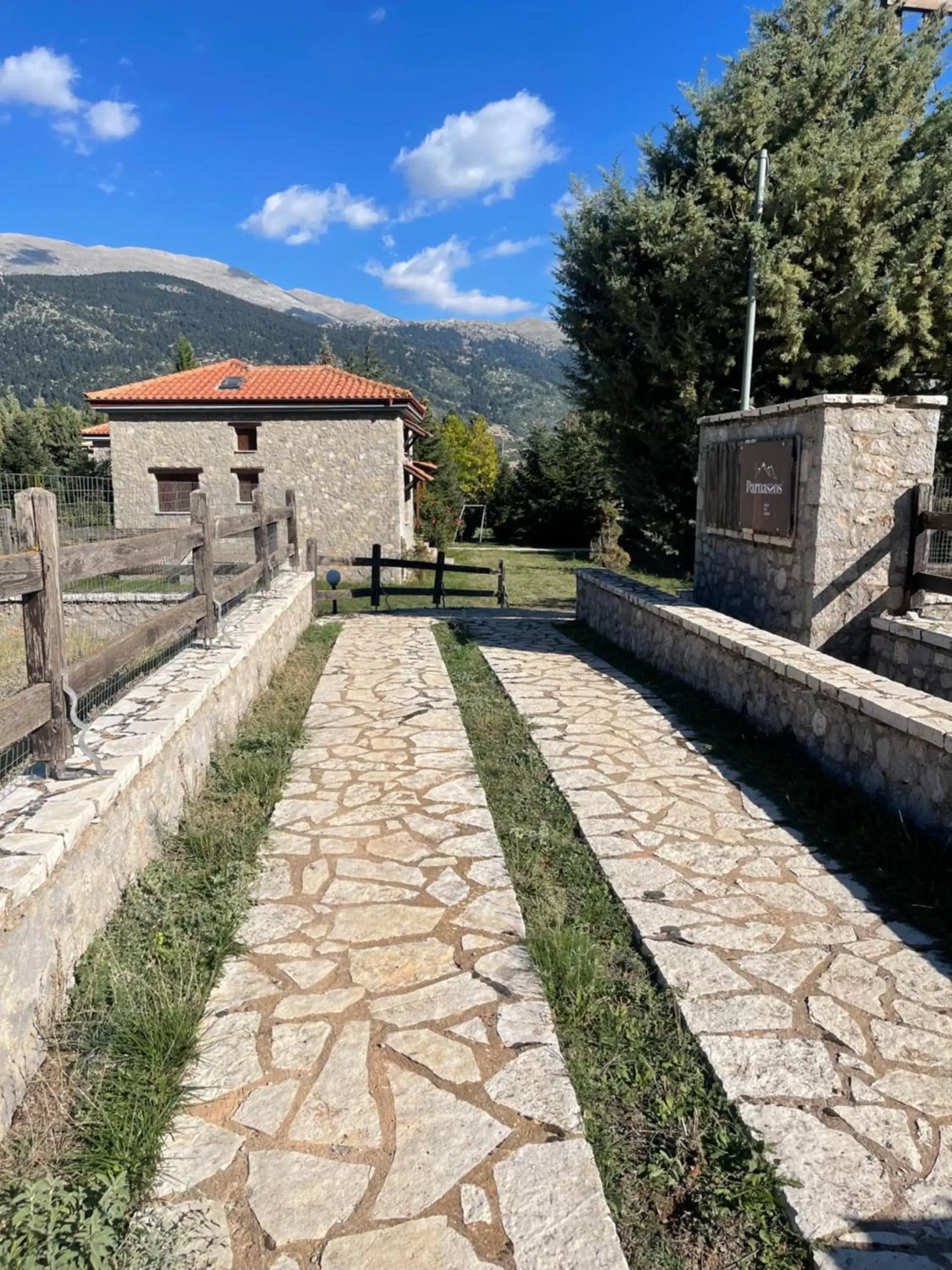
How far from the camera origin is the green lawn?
1669 cm

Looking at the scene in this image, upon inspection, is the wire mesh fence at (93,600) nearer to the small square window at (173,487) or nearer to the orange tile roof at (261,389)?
the small square window at (173,487)

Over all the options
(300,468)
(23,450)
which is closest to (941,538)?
(300,468)

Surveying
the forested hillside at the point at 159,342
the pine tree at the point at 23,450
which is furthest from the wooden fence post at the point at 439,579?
the forested hillside at the point at 159,342

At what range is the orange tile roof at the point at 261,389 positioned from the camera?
77.3ft

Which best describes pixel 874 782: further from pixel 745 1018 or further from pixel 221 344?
pixel 221 344

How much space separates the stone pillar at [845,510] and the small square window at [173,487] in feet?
67.6

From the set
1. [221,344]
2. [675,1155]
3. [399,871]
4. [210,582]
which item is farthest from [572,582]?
[221,344]

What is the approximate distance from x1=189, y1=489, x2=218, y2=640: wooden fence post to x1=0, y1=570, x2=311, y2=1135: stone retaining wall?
89 cm

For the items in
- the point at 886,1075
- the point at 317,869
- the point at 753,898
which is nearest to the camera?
the point at 886,1075

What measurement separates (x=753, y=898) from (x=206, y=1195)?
8.14 ft

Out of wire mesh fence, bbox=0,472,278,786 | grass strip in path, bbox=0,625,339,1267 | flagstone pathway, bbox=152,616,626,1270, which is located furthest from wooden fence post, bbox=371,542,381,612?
flagstone pathway, bbox=152,616,626,1270

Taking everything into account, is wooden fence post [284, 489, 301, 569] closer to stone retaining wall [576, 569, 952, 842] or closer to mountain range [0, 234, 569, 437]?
stone retaining wall [576, 569, 952, 842]

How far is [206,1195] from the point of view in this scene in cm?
206

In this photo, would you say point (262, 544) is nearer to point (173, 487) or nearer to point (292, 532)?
point (292, 532)
